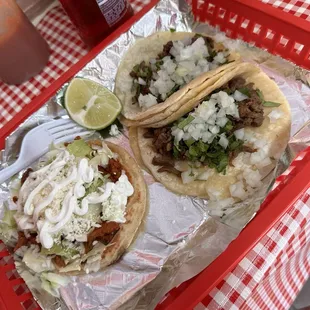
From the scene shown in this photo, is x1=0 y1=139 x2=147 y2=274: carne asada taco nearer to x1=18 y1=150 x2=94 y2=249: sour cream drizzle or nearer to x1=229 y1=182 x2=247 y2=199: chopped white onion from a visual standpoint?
x1=18 y1=150 x2=94 y2=249: sour cream drizzle

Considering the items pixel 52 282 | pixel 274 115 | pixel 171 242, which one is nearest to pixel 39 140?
pixel 52 282

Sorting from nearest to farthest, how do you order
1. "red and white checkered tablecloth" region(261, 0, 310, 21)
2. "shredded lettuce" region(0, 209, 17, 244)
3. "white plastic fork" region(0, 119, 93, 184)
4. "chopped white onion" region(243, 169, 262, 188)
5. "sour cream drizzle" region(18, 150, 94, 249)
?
"sour cream drizzle" region(18, 150, 94, 249)
"chopped white onion" region(243, 169, 262, 188)
"shredded lettuce" region(0, 209, 17, 244)
"white plastic fork" region(0, 119, 93, 184)
"red and white checkered tablecloth" region(261, 0, 310, 21)

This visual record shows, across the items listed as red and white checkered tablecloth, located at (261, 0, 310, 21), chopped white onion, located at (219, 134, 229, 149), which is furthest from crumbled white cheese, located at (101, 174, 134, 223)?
red and white checkered tablecloth, located at (261, 0, 310, 21)

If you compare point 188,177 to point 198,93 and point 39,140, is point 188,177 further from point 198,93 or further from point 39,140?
point 39,140

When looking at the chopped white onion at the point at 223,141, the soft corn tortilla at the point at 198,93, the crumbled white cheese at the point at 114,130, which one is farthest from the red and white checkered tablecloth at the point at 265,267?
the crumbled white cheese at the point at 114,130

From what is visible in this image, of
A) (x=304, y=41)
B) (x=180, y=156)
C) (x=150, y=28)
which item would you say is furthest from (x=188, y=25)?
(x=180, y=156)

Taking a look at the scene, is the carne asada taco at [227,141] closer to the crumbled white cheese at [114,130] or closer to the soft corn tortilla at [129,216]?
the soft corn tortilla at [129,216]
